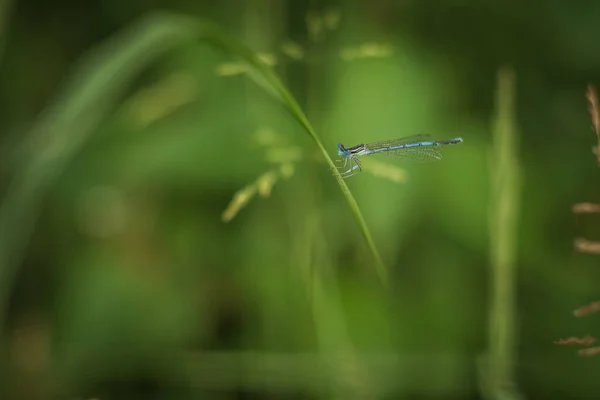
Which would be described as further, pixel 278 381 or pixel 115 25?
pixel 115 25

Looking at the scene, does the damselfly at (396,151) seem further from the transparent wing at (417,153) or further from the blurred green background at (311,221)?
the blurred green background at (311,221)

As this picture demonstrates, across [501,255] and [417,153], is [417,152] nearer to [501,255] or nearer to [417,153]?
[417,153]

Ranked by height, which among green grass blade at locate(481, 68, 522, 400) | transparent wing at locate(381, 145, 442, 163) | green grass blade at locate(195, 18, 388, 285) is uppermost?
green grass blade at locate(195, 18, 388, 285)

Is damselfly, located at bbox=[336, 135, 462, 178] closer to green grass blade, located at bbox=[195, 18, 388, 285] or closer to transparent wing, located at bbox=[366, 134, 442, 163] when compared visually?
transparent wing, located at bbox=[366, 134, 442, 163]

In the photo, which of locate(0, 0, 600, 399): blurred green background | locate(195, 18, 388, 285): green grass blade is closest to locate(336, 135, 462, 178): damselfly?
locate(195, 18, 388, 285): green grass blade

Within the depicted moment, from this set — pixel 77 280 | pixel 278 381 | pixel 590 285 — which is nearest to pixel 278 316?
pixel 278 381

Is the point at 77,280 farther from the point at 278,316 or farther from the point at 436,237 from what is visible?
the point at 436,237

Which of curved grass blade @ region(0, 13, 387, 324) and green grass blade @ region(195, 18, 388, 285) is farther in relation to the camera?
curved grass blade @ region(0, 13, 387, 324)

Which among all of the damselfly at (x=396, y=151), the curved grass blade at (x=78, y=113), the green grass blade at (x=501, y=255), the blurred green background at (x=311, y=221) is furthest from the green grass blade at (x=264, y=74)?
the blurred green background at (x=311, y=221)
